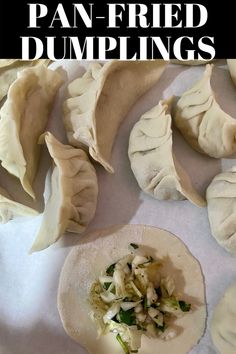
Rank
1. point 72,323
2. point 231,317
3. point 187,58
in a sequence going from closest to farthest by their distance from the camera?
point 231,317 < point 72,323 < point 187,58

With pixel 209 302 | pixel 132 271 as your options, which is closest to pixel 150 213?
pixel 132 271

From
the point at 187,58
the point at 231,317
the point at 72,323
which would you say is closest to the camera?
the point at 231,317

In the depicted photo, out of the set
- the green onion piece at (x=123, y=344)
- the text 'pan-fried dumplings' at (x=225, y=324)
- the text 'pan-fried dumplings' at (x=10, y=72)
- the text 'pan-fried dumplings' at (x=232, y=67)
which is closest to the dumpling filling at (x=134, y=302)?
the green onion piece at (x=123, y=344)

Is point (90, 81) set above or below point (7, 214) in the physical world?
above

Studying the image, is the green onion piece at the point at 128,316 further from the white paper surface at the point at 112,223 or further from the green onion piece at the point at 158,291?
the white paper surface at the point at 112,223

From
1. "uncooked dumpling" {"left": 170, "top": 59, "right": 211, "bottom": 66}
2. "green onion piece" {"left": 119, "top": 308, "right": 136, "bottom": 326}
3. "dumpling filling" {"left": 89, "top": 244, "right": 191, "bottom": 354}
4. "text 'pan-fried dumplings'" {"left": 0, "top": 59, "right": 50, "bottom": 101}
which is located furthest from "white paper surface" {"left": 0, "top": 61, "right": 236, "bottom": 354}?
"text 'pan-fried dumplings'" {"left": 0, "top": 59, "right": 50, "bottom": 101}

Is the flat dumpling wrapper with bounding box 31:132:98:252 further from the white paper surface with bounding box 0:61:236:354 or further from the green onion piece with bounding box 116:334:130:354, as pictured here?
the green onion piece with bounding box 116:334:130:354

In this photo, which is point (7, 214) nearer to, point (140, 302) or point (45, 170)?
point (45, 170)
